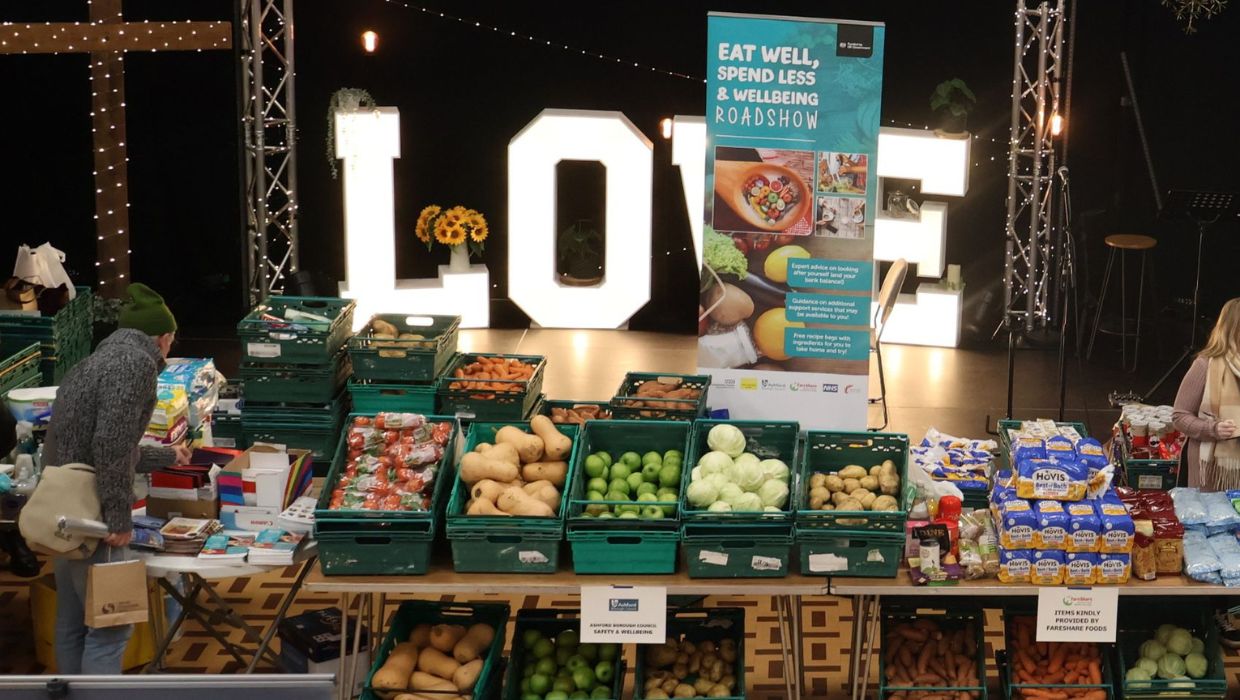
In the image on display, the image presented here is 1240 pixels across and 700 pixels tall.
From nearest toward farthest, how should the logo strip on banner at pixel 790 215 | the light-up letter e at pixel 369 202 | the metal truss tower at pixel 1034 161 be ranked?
the logo strip on banner at pixel 790 215
the metal truss tower at pixel 1034 161
the light-up letter e at pixel 369 202

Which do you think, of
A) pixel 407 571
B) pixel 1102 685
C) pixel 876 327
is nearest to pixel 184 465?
pixel 407 571

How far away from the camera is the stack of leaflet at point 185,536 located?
5125 millimetres

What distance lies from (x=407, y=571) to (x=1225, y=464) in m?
3.41

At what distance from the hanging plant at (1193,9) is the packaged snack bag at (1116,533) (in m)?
7.41

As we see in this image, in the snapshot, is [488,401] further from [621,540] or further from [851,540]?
[851,540]

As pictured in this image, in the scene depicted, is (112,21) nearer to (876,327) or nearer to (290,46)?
(290,46)

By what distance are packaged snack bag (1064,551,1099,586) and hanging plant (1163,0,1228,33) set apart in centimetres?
746

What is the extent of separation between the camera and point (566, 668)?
502cm

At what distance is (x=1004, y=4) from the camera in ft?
38.3

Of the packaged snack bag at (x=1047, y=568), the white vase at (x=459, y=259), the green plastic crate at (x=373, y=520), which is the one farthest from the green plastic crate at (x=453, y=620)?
the white vase at (x=459, y=259)

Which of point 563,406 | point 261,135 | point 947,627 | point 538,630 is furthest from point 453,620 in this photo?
point 261,135

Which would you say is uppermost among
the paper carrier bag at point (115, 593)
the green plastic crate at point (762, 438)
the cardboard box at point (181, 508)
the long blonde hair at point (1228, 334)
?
the long blonde hair at point (1228, 334)

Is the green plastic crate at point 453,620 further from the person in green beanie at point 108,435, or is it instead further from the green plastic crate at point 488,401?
the green plastic crate at point 488,401

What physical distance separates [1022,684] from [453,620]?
1.87 m
